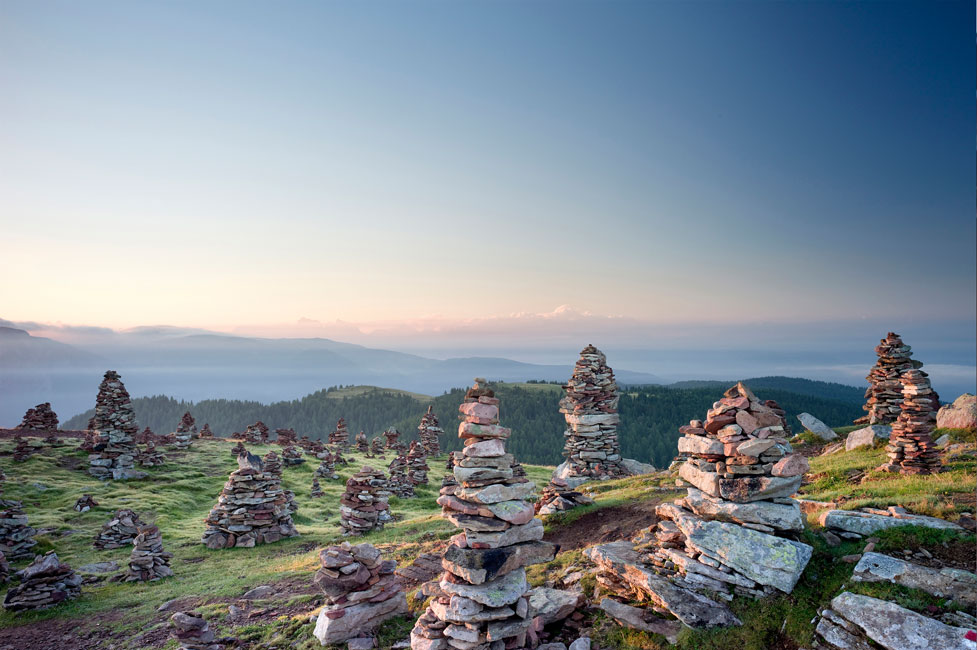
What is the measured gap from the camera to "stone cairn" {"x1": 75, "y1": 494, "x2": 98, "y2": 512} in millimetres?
30391

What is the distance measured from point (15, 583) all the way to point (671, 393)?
13364 centimetres

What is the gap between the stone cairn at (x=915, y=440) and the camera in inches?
760

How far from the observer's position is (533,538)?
11578 mm

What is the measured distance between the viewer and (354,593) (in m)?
12.9

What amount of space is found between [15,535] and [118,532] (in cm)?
429

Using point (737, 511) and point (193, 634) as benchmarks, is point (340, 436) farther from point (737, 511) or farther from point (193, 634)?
point (737, 511)

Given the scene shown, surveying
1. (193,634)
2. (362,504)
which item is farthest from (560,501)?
(362,504)

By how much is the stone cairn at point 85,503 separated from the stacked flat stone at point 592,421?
3331 cm

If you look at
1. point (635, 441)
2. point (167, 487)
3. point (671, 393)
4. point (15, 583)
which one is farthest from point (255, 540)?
point (671, 393)

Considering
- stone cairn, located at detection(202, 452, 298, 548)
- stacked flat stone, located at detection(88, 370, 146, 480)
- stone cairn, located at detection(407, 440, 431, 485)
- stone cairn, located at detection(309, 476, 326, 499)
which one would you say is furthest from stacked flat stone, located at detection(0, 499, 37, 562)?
stone cairn, located at detection(407, 440, 431, 485)

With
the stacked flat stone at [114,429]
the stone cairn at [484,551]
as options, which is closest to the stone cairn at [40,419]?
the stacked flat stone at [114,429]

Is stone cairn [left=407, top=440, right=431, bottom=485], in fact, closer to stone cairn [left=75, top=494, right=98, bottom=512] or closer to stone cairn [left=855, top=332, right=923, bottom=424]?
stone cairn [left=75, top=494, right=98, bottom=512]

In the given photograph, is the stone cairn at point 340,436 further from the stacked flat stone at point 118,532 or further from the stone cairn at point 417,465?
the stacked flat stone at point 118,532

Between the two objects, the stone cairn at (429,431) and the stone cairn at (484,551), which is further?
the stone cairn at (429,431)
